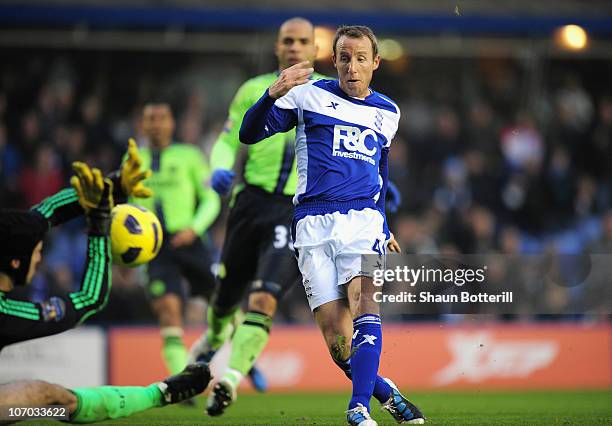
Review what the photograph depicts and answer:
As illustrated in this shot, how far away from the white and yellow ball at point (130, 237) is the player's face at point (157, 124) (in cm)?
397

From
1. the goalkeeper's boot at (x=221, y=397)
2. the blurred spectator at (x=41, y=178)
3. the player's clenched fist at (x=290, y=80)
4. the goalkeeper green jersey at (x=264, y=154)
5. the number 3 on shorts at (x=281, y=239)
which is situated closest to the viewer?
the player's clenched fist at (x=290, y=80)

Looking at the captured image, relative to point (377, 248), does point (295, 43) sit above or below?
above

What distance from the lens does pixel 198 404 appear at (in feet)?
30.2

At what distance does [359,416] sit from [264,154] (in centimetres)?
306

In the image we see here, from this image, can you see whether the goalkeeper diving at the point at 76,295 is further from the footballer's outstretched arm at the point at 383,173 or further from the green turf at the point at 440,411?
the footballer's outstretched arm at the point at 383,173

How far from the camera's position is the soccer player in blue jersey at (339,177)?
5703mm

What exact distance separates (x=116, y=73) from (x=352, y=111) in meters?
11.3

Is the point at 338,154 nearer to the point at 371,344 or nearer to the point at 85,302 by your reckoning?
the point at 371,344

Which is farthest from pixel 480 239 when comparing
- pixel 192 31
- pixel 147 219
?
pixel 147 219

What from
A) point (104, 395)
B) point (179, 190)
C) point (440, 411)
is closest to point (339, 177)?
point (104, 395)

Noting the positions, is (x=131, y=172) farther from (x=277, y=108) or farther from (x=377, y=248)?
(x=377, y=248)

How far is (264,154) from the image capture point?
790cm

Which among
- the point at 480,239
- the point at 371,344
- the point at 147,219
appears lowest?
the point at 371,344

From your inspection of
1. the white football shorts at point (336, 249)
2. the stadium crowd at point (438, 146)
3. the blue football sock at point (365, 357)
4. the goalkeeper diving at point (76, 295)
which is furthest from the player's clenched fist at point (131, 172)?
the stadium crowd at point (438, 146)
